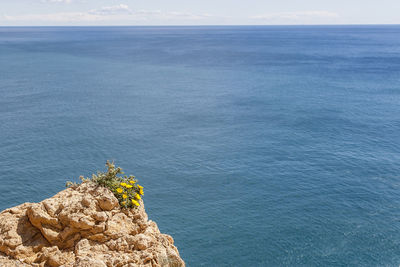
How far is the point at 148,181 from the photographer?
7262 centimetres

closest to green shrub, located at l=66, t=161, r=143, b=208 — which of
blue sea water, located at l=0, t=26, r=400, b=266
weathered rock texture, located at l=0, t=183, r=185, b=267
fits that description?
weathered rock texture, located at l=0, t=183, r=185, b=267

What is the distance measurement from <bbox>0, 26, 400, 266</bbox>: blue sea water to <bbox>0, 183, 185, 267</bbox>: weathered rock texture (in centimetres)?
2505

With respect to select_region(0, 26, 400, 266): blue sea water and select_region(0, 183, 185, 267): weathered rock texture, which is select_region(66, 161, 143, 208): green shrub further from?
select_region(0, 26, 400, 266): blue sea water

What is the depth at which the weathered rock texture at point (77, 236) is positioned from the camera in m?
25.7

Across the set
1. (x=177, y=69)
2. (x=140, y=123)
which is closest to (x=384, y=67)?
(x=177, y=69)

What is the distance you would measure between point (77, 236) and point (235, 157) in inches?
2292

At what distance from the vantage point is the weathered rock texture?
2566 centimetres

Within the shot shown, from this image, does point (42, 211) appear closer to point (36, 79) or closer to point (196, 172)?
point (196, 172)

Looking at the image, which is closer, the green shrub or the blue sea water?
the green shrub

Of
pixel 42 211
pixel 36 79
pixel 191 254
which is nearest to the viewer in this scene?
pixel 42 211

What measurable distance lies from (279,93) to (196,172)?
2922 inches

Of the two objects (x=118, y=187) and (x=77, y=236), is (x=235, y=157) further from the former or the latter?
(x=77, y=236)

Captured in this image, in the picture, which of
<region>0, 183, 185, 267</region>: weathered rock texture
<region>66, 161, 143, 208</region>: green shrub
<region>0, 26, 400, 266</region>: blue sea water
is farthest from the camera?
<region>0, 26, 400, 266</region>: blue sea water

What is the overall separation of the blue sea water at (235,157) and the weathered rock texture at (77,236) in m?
25.0
